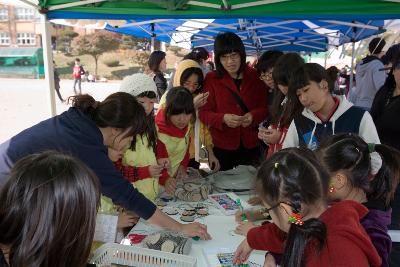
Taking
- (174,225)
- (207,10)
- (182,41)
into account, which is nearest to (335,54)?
(182,41)

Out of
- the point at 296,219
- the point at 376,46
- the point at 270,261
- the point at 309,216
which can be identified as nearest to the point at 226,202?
the point at 270,261

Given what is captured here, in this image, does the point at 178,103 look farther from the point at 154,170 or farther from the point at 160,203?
the point at 160,203

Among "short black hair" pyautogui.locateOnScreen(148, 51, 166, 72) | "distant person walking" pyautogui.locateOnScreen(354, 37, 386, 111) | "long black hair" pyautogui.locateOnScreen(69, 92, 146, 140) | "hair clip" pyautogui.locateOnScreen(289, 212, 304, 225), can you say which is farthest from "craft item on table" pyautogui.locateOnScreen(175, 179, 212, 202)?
"distant person walking" pyautogui.locateOnScreen(354, 37, 386, 111)

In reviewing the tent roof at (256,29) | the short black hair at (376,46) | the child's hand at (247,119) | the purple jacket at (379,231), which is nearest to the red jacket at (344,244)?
the purple jacket at (379,231)

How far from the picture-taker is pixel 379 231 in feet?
3.68

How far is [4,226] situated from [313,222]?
71 cm

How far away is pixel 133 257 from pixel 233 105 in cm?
151

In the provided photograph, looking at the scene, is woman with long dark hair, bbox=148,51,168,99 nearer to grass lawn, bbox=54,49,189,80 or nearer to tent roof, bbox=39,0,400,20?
tent roof, bbox=39,0,400,20

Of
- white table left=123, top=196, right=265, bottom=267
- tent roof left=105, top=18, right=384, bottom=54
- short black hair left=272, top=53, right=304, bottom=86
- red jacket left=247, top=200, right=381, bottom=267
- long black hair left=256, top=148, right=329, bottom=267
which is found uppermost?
tent roof left=105, top=18, right=384, bottom=54

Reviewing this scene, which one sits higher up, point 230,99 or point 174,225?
point 230,99

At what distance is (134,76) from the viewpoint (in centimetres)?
216

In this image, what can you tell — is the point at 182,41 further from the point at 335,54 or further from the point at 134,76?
the point at 335,54

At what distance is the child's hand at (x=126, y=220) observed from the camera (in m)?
1.69

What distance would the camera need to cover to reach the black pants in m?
2.64
